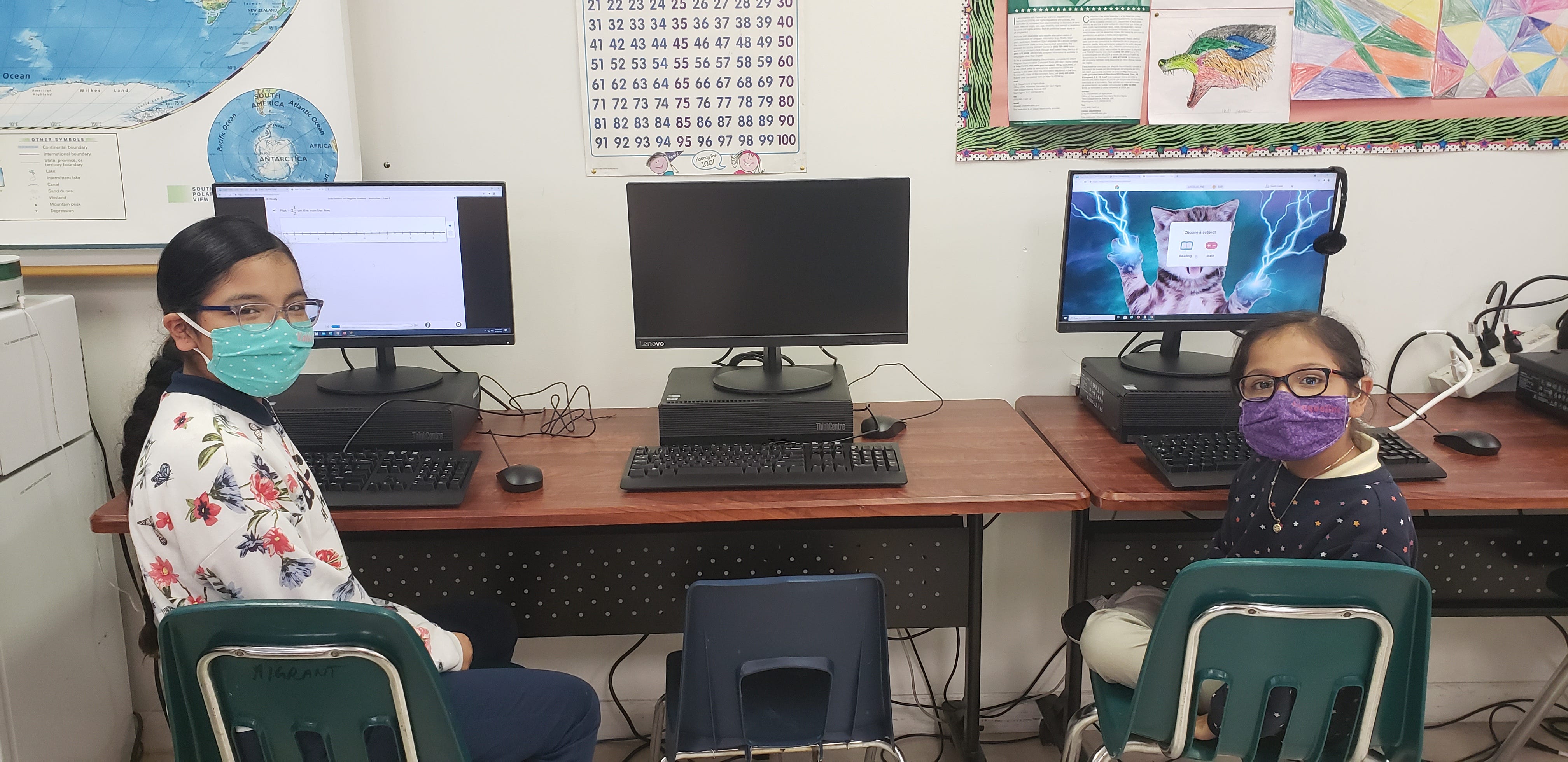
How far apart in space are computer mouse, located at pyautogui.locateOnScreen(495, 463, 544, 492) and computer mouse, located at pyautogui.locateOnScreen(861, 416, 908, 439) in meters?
0.62

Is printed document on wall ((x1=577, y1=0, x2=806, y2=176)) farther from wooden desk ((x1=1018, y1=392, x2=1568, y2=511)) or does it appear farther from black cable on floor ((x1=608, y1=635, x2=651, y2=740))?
black cable on floor ((x1=608, y1=635, x2=651, y2=740))

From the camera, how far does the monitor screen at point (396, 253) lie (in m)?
1.81

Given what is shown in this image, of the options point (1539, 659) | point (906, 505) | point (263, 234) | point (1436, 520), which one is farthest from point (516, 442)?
point (1539, 659)

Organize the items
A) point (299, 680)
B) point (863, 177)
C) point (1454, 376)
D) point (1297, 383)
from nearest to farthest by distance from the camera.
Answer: point (299, 680) → point (1297, 383) → point (863, 177) → point (1454, 376)

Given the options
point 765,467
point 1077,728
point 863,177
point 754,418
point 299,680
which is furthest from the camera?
point 863,177

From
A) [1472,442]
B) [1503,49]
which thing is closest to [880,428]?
[1472,442]

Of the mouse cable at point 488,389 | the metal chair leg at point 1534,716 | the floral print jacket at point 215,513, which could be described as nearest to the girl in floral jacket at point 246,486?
the floral print jacket at point 215,513

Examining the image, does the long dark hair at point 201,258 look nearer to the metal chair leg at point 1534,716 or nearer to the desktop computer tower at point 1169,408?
the desktop computer tower at point 1169,408

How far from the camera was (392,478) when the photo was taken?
5.25ft

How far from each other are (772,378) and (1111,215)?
0.74 metres

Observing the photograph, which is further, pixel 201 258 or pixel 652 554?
pixel 652 554

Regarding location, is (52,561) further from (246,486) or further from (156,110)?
(246,486)

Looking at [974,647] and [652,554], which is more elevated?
[652,554]

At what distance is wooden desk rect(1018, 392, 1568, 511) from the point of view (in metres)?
1.55
